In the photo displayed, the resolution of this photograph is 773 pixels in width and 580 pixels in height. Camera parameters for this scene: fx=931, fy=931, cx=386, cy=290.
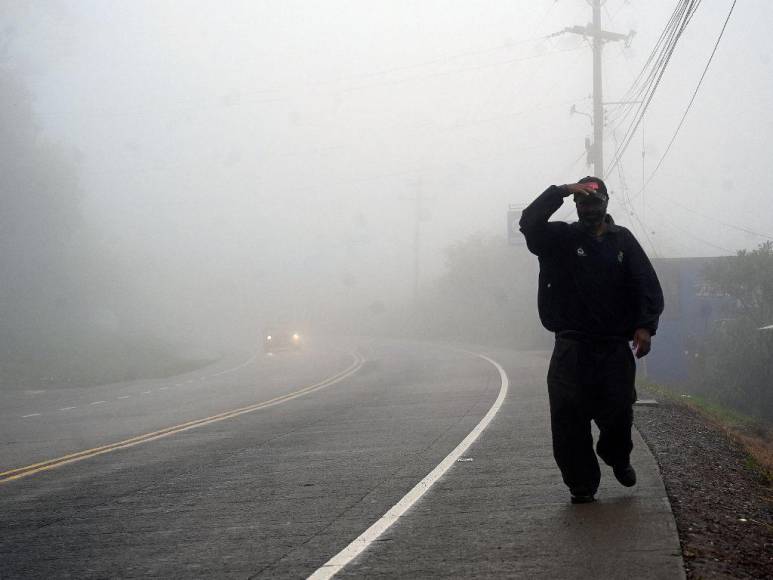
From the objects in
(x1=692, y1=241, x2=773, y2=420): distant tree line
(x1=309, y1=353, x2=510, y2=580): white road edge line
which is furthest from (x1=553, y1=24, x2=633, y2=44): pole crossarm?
(x1=309, y1=353, x2=510, y2=580): white road edge line

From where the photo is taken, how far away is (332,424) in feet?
44.1

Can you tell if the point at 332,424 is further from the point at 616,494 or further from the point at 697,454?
the point at 616,494

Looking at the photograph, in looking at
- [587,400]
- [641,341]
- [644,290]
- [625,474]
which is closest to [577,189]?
[644,290]

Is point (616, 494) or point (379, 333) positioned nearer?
point (616, 494)

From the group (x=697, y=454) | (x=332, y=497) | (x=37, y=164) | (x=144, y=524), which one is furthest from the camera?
(x=37, y=164)

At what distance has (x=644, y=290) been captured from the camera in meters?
6.00

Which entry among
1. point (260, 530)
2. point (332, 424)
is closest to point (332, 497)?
point (260, 530)

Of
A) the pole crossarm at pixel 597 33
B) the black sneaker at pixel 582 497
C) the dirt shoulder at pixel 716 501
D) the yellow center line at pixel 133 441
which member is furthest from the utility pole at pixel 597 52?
the black sneaker at pixel 582 497

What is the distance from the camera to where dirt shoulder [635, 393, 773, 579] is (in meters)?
4.89

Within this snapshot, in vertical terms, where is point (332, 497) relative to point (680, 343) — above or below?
above

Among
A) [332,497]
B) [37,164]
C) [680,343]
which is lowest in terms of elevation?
[680,343]

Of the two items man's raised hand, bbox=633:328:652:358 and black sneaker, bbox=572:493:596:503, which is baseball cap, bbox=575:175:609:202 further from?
black sneaker, bbox=572:493:596:503

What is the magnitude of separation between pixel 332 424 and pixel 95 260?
5257 centimetres

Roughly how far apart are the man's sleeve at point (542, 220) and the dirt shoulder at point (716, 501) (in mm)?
1951
